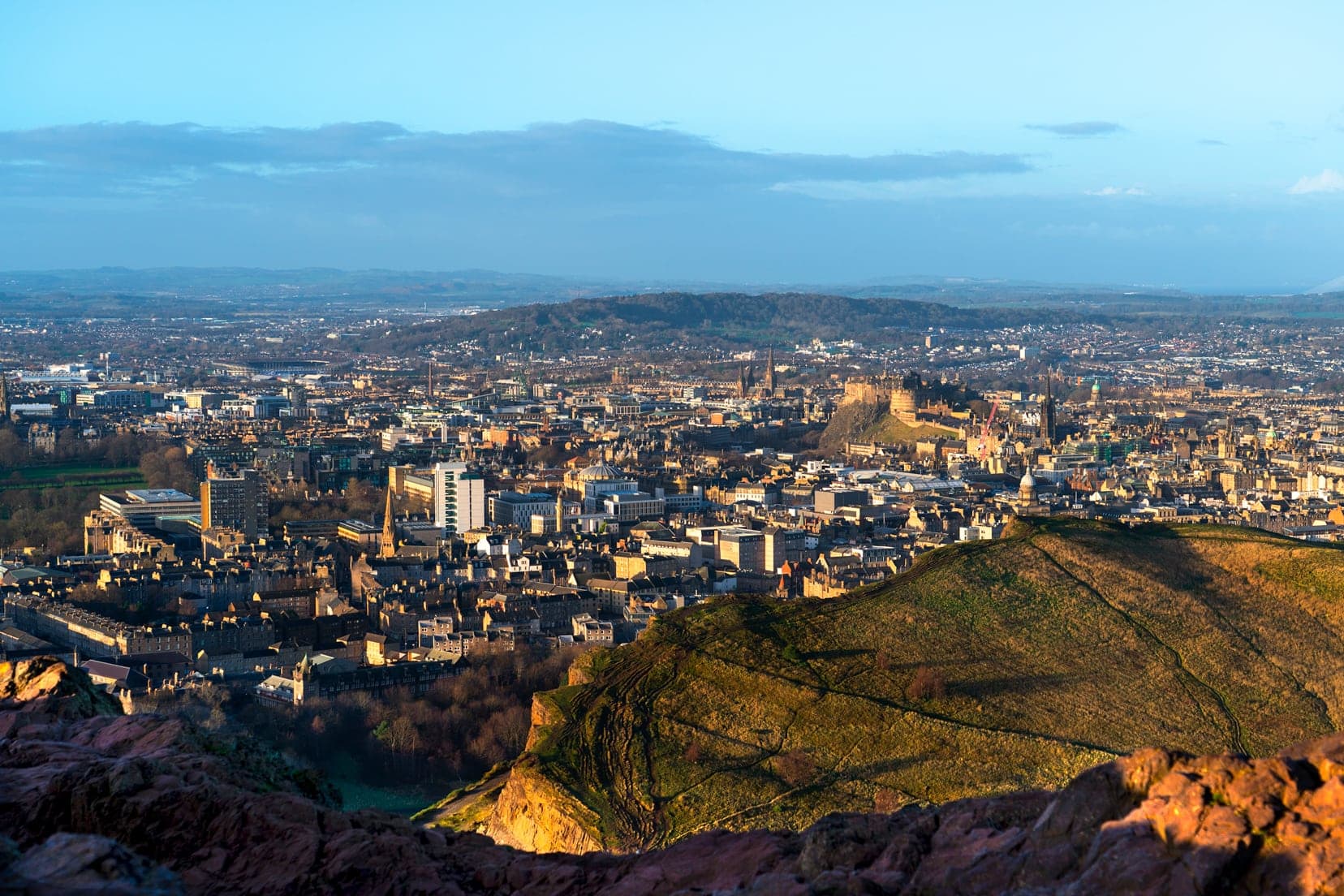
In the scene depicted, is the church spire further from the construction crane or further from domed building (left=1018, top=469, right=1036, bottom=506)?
the construction crane

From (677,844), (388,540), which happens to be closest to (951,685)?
(677,844)

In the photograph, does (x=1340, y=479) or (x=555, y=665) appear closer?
(x=555, y=665)

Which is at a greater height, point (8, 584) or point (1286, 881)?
point (1286, 881)

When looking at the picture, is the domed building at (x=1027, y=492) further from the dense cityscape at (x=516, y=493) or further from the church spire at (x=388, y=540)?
the church spire at (x=388, y=540)

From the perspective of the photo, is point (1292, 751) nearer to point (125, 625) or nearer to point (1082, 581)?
point (1082, 581)

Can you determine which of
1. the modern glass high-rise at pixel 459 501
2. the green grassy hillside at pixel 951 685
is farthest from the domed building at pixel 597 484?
the green grassy hillside at pixel 951 685

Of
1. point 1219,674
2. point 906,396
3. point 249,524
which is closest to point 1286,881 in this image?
point 1219,674

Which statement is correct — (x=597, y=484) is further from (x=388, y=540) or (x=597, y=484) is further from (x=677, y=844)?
(x=677, y=844)
